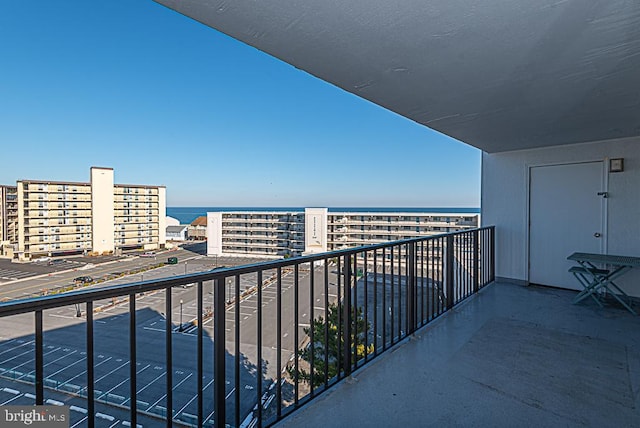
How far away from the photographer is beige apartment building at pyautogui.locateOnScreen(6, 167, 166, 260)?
25984mm

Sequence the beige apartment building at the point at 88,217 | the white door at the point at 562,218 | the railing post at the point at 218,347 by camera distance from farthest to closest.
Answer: the beige apartment building at the point at 88,217, the white door at the point at 562,218, the railing post at the point at 218,347

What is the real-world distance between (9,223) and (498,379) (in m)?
35.9

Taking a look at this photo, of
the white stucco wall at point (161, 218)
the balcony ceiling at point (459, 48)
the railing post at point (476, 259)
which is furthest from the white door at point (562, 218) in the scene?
the white stucco wall at point (161, 218)

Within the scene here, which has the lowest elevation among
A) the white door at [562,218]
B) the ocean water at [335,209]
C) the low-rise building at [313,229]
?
the low-rise building at [313,229]

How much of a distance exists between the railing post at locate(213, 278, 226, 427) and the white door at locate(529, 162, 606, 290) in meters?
4.81

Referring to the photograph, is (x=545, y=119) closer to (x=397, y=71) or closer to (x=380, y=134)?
(x=397, y=71)

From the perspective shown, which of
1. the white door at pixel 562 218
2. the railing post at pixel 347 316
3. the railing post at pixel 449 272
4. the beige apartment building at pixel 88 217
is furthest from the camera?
the beige apartment building at pixel 88 217

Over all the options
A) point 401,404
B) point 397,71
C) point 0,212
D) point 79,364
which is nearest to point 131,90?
point 79,364

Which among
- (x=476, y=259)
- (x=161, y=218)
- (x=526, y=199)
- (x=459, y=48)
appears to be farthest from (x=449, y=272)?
(x=161, y=218)

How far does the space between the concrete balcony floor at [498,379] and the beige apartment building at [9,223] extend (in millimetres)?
34358

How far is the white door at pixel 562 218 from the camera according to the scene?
3.99 meters

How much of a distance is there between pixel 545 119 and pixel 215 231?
2986 centimetres

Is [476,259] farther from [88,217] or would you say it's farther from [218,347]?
[88,217]

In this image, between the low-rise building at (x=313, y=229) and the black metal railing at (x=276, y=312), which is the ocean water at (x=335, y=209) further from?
the black metal railing at (x=276, y=312)
